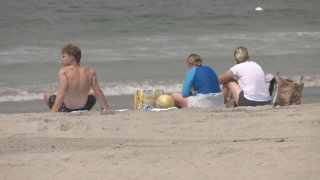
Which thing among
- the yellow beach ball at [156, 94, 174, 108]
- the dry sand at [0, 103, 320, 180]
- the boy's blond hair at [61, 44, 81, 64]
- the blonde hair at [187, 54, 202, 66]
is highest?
the boy's blond hair at [61, 44, 81, 64]

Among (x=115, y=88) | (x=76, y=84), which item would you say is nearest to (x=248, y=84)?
(x=76, y=84)

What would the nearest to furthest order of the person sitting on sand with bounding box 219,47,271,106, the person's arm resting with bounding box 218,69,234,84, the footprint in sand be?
the footprint in sand, the person sitting on sand with bounding box 219,47,271,106, the person's arm resting with bounding box 218,69,234,84

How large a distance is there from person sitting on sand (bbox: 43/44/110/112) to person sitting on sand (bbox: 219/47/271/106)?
1633mm

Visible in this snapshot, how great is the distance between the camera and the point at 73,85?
8547mm

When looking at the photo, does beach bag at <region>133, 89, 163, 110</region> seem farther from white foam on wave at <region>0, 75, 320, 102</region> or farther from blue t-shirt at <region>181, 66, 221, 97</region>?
white foam on wave at <region>0, 75, 320, 102</region>

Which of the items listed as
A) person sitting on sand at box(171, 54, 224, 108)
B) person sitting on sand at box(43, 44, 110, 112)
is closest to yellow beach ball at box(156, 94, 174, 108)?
person sitting on sand at box(171, 54, 224, 108)

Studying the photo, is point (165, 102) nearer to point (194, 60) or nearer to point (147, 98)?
point (147, 98)

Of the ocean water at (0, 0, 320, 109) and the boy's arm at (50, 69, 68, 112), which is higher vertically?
the ocean water at (0, 0, 320, 109)

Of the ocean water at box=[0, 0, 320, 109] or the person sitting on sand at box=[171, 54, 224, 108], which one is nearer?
the person sitting on sand at box=[171, 54, 224, 108]

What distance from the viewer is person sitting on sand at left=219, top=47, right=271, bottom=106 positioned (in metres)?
9.05

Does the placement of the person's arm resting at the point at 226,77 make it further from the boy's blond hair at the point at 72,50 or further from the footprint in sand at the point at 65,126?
the footprint in sand at the point at 65,126

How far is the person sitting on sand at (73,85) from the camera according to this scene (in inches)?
334

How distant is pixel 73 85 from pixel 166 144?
7.97ft

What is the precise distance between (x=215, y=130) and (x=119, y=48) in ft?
38.1
